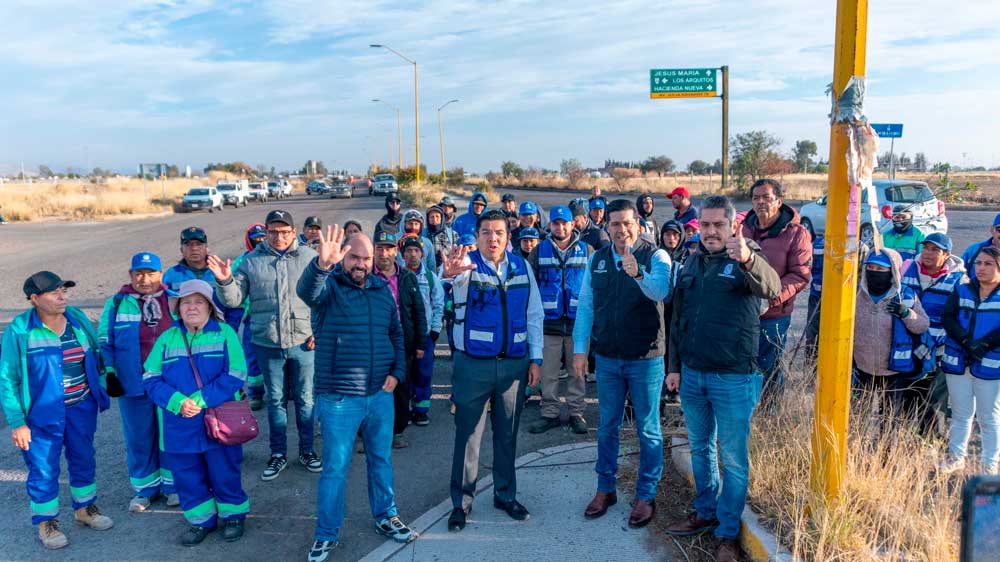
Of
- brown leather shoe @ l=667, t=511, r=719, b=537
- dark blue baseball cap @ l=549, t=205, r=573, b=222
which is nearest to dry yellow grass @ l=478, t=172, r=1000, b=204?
dark blue baseball cap @ l=549, t=205, r=573, b=222

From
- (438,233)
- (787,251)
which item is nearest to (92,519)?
(787,251)

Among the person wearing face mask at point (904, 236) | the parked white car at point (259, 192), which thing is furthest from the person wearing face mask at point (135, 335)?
the parked white car at point (259, 192)

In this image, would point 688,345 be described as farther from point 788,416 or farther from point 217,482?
point 217,482

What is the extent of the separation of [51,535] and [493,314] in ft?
10.2

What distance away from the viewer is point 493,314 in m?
4.23

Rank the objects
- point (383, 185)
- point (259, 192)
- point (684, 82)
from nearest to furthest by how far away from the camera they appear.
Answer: point (684, 82), point (383, 185), point (259, 192)

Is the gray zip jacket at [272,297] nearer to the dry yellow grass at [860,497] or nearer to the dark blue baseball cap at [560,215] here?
the dark blue baseball cap at [560,215]

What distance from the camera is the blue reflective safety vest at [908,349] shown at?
4.89 meters

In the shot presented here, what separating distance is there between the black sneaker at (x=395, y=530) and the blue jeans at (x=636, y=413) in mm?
1307

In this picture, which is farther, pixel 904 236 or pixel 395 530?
pixel 904 236

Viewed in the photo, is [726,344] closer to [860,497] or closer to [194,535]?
[860,497]

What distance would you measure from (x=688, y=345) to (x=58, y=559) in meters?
4.03

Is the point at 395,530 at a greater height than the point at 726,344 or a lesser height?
lesser

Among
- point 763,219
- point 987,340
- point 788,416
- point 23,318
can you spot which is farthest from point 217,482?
point 987,340
